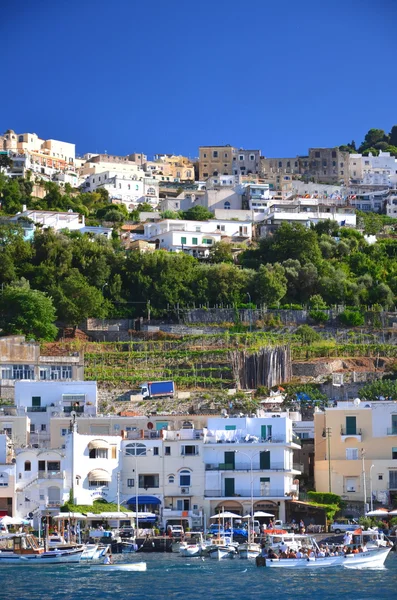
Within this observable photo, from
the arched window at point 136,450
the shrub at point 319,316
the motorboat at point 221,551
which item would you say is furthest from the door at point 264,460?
the shrub at point 319,316

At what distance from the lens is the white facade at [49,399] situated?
7106 cm

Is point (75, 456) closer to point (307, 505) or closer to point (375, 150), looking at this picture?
point (307, 505)

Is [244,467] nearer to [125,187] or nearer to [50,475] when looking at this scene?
[50,475]

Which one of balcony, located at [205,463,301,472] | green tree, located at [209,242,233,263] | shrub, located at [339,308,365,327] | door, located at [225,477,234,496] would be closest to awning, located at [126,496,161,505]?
balcony, located at [205,463,301,472]

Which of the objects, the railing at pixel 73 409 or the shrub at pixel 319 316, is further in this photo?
the shrub at pixel 319 316

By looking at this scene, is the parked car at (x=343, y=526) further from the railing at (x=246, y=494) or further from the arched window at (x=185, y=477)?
the arched window at (x=185, y=477)

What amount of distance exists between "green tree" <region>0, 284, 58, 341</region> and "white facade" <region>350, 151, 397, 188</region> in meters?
65.8

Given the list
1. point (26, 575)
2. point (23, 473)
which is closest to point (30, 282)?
point (23, 473)

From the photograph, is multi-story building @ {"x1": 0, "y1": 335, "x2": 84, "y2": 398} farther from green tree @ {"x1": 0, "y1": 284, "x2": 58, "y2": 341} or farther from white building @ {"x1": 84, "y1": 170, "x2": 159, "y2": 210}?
white building @ {"x1": 84, "y1": 170, "x2": 159, "y2": 210}

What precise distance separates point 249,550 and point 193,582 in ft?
21.3

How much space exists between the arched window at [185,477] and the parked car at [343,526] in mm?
6934

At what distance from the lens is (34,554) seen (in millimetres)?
53750

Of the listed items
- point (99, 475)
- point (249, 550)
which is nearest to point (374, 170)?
point (99, 475)

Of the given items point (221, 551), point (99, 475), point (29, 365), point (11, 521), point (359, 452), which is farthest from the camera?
point (29, 365)
